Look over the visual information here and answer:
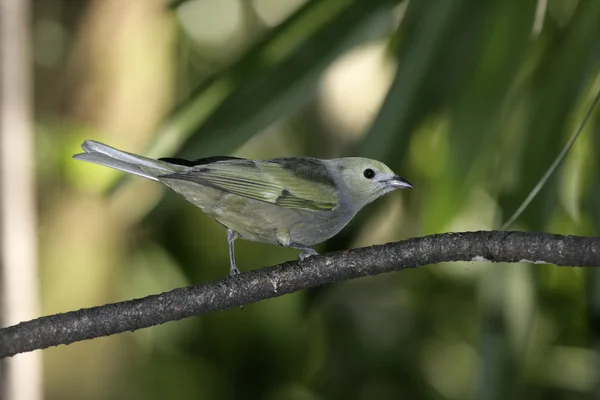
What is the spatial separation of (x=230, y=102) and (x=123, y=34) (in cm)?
341

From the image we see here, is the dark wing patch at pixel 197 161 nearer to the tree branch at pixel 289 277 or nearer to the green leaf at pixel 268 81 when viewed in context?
the green leaf at pixel 268 81

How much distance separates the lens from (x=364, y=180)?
9.72ft

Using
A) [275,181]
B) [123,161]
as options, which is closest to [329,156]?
[275,181]

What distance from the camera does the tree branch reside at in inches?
70.1

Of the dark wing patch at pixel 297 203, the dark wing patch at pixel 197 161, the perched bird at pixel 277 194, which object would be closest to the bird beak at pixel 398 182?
the perched bird at pixel 277 194

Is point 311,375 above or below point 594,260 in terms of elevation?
above

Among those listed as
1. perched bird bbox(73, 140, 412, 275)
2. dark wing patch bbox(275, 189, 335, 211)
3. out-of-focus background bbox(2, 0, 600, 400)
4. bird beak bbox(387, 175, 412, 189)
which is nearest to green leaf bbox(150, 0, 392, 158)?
out-of-focus background bbox(2, 0, 600, 400)

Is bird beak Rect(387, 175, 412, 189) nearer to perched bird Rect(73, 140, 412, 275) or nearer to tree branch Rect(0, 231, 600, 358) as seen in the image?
perched bird Rect(73, 140, 412, 275)

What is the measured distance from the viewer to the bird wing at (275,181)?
2682mm

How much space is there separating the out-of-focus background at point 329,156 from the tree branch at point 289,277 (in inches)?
29.6

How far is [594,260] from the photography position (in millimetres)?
1648

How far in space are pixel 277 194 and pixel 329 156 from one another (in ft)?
10.9

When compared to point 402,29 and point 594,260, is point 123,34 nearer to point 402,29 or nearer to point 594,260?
point 402,29

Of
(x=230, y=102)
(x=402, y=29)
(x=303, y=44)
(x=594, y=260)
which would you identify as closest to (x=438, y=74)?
(x=402, y=29)
